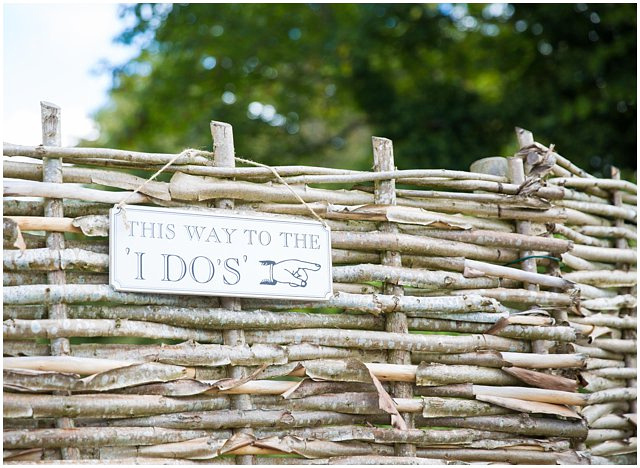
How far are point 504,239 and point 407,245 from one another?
44 centimetres

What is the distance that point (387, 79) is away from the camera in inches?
283

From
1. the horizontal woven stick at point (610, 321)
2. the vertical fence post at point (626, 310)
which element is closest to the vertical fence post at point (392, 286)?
the horizontal woven stick at point (610, 321)

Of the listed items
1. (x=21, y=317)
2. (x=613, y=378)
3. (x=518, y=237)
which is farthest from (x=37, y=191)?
(x=613, y=378)

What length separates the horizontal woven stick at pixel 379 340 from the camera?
253 centimetres

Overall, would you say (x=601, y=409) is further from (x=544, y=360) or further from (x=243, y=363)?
(x=243, y=363)

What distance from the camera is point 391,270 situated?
2.71 m

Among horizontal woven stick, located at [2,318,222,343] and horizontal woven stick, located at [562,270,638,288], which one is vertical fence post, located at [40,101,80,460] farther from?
horizontal woven stick, located at [562,270,638,288]

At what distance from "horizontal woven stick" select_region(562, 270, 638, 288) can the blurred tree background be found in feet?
8.76

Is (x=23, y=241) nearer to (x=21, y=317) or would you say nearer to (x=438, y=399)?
(x=21, y=317)

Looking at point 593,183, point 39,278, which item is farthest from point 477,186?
point 39,278

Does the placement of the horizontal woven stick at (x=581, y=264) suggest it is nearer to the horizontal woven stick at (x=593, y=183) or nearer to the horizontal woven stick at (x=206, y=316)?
the horizontal woven stick at (x=593, y=183)

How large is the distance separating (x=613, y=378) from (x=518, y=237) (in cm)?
86

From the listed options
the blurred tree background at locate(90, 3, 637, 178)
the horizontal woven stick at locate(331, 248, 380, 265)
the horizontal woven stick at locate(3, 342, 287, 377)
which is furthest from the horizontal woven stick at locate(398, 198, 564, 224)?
the blurred tree background at locate(90, 3, 637, 178)

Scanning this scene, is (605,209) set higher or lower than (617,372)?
higher
